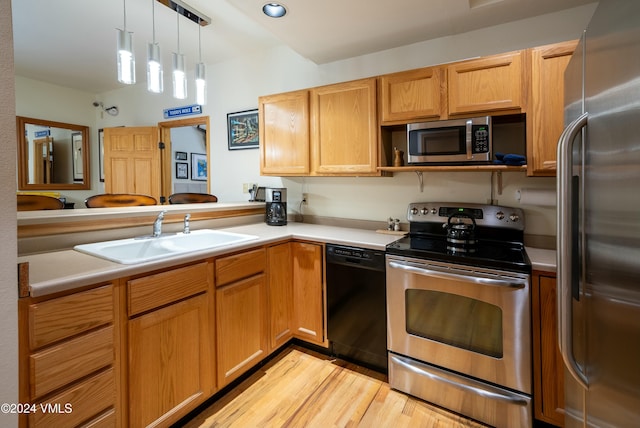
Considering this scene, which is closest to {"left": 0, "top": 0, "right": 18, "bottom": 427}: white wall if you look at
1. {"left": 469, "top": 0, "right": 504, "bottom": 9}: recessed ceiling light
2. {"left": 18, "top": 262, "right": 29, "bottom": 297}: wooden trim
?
{"left": 18, "top": 262, "right": 29, "bottom": 297}: wooden trim

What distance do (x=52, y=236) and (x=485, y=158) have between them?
95.1 inches

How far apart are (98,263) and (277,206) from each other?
4.94 feet

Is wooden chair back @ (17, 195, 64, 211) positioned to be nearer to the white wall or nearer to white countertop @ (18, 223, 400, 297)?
white countertop @ (18, 223, 400, 297)

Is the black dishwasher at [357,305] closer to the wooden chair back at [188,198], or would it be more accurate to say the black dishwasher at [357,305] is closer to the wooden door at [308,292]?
the wooden door at [308,292]

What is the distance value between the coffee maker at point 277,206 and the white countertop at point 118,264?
337mm

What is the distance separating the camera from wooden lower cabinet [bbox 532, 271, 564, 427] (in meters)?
1.46

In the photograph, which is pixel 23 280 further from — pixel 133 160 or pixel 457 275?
pixel 133 160

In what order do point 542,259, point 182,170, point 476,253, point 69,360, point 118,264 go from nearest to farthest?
point 69,360 < point 118,264 < point 542,259 < point 476,253 < point 182,170

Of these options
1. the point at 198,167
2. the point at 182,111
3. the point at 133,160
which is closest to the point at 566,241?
the point at 182,111

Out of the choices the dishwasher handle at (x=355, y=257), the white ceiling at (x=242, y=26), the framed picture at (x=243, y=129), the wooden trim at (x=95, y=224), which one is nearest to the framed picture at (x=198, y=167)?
the white ceiling at (x=242, y=26)

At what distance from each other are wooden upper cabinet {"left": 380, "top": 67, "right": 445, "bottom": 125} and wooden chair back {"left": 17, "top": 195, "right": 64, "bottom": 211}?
8.62ft

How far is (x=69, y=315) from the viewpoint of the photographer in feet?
3.70

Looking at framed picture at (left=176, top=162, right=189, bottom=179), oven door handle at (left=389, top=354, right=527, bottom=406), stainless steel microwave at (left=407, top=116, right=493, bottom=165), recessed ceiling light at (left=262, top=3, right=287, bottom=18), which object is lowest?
oven door handle at (left=389, top=354, right=527, bottom=406)

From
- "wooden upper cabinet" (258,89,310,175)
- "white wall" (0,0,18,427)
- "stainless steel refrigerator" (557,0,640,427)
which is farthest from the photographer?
"wooden upper cabinet" (258,89,310,175)
